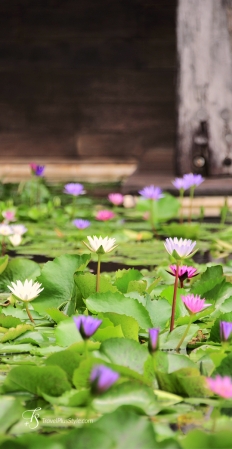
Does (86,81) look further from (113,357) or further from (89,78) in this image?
(113,357)

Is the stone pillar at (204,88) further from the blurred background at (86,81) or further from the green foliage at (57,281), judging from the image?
the green foliage at (57,281)

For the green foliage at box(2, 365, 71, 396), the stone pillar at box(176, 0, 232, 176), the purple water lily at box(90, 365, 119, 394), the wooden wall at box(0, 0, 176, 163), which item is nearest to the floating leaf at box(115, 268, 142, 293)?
the green foliage at box(2, 365, 71, 396)

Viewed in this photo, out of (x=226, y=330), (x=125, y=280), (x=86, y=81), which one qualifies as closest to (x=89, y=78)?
(x=86, y=81)

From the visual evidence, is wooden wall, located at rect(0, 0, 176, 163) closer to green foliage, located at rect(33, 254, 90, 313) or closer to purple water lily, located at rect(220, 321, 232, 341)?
green foliage, located at rect(33, 254, 90, 313)

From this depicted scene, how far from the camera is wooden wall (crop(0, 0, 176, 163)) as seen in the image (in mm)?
6445

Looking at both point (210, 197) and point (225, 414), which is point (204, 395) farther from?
point (210, 197)

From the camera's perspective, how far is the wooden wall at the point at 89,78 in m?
6.45

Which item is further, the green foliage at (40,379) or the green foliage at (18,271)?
the green foliage at (18,271)

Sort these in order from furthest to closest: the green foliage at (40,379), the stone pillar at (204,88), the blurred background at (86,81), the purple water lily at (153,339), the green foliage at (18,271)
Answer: the blurred background at (86,81) < the stone pillar at (204,88) < the green foliage at (18,271) < the green foliage at (40,379) < the purple water lily at (153,339)

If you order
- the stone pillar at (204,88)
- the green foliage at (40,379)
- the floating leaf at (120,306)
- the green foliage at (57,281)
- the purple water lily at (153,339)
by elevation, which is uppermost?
the stone pillar at (204,88)

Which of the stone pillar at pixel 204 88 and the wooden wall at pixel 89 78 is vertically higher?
the wooden wall at pixel 89 78

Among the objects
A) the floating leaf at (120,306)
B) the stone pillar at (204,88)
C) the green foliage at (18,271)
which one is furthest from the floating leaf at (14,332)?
the stone pillar at (204,88)

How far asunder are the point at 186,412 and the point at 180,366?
0.13m

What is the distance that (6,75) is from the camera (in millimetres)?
6621
